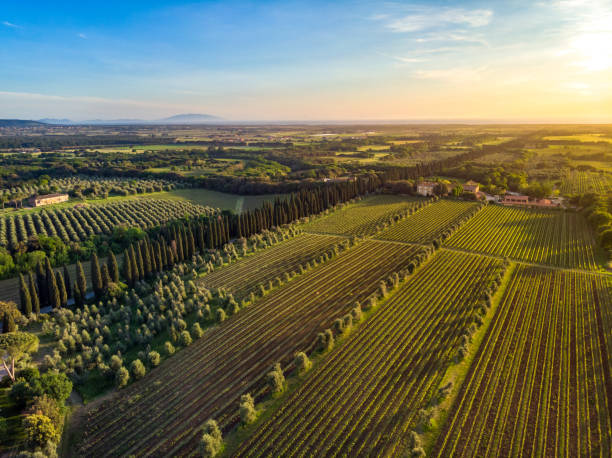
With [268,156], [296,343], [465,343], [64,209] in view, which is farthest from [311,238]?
[268,156]

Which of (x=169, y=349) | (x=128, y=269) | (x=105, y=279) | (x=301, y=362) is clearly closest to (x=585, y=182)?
(x=301, y=362)

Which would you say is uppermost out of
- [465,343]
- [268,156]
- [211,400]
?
[268,156]

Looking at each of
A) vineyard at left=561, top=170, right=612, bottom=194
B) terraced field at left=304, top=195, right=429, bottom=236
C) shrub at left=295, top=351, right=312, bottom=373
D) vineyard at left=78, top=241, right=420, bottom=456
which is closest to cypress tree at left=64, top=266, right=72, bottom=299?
vineyard at left=78, top=241, right=420, bottom=456

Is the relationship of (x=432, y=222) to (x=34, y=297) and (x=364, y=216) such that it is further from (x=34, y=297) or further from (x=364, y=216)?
(x=34, y=297)

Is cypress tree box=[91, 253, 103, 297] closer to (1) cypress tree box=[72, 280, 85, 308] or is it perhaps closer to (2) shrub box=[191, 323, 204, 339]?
(1) cypress tree box=[72, 280, 85, 308]

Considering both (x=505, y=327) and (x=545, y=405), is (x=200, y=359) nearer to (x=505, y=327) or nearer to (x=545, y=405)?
(x=545, y=405)

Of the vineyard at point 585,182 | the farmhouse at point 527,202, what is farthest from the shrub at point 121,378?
the vineyard at point 585,182
